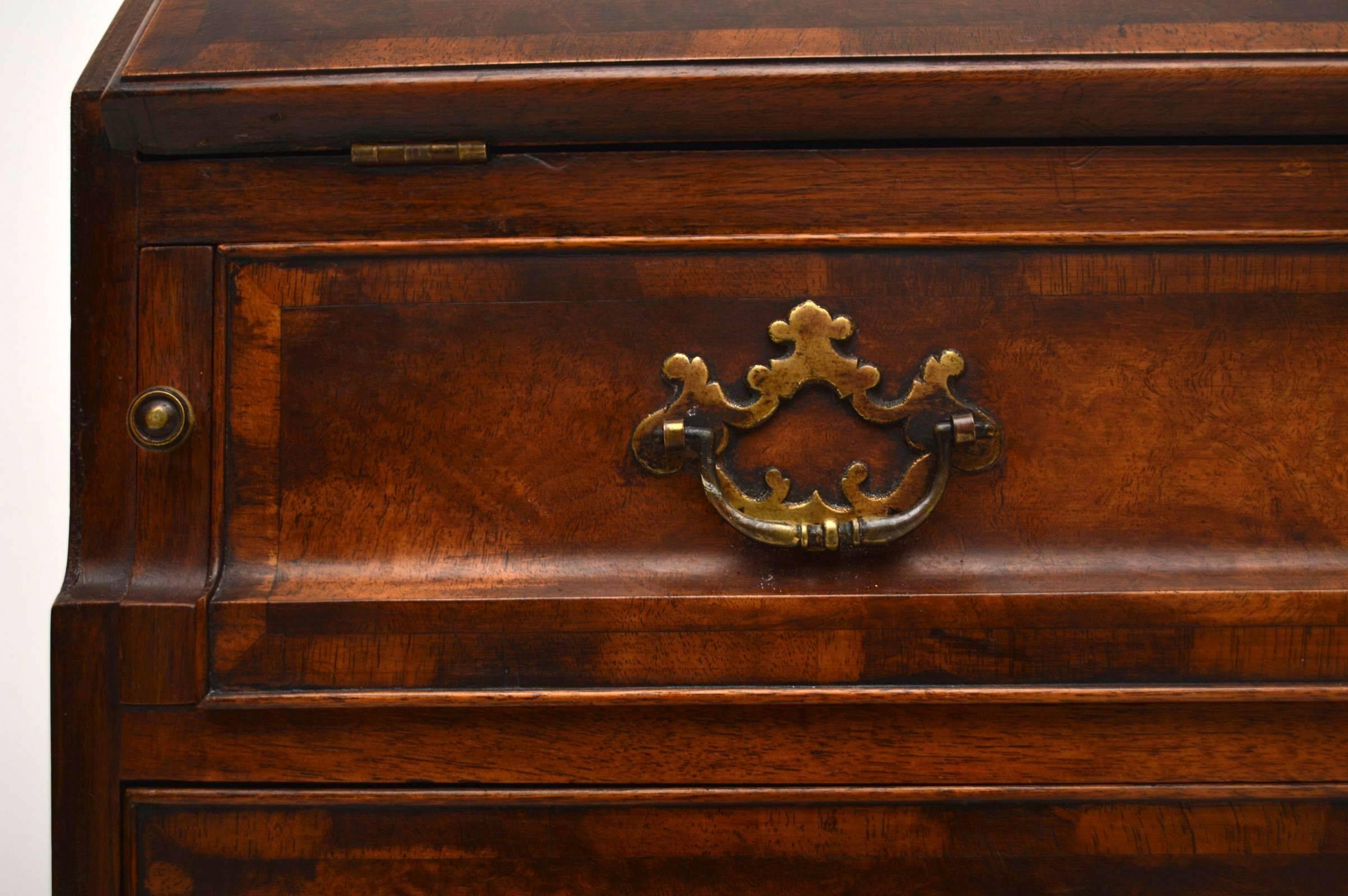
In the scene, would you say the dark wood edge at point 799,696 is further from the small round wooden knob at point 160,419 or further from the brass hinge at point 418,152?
the brass hinge at point 418,152

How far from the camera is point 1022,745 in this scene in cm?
49

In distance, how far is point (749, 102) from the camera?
18.9 inches

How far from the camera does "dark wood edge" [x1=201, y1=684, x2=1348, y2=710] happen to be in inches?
18.7

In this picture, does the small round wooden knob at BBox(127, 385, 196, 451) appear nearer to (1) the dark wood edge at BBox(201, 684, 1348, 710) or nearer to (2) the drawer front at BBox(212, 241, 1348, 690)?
(2) the drawer front at BBox(212, 241, 1348, 690)

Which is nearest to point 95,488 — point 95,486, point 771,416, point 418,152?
point 95,486

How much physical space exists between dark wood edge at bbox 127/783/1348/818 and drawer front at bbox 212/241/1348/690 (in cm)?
11

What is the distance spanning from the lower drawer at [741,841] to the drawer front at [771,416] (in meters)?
0.11

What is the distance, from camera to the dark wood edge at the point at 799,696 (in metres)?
0.47

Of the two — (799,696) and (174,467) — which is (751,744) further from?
(174,467)

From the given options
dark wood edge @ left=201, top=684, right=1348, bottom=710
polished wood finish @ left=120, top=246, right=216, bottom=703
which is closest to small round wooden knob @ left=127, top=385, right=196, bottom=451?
polished wood finish @ left=120, top=246, right=216, bottom=703

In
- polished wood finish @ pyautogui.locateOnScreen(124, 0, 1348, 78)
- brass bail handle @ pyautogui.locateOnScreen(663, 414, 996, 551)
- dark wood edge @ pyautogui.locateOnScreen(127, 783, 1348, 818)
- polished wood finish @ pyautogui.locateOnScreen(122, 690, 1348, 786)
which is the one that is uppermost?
polished wood finish @ pyautogui.locateOnScreen(124, 0, 1348, 78)

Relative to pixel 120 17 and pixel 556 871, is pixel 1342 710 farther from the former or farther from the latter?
pixel 120 17

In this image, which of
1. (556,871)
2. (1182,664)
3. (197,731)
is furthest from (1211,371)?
(197,731)

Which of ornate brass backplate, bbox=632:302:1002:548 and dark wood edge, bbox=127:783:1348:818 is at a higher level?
ornate brass backplate, bbox=632:302:1002:548
